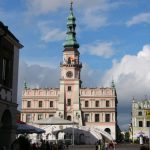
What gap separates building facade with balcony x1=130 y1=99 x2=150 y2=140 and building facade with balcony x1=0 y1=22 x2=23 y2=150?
83.3m

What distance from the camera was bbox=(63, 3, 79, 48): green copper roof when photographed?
98312mm

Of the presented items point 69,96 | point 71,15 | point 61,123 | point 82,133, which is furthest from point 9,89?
point 71,15

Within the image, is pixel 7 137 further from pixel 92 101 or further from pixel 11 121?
pixel 92 101

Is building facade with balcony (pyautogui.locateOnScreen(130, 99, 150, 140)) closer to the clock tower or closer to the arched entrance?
the clock tower

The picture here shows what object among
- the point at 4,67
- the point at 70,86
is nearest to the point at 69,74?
the point at 70,86

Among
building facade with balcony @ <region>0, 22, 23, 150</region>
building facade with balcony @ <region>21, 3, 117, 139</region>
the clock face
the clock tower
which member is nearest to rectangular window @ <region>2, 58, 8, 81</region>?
building facade with balcony @ <region>0, 22, 23, 150</region>

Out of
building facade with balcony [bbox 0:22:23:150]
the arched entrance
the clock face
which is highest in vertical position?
the clock face

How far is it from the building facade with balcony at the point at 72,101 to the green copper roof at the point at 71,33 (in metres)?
0.80

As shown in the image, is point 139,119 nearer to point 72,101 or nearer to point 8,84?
point 72,101

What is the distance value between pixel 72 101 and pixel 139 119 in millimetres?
21691

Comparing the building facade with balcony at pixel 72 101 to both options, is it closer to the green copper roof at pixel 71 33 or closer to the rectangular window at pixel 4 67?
the green copper roof at pixel 71 33

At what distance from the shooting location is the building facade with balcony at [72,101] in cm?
9431

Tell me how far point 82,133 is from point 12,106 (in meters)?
47.1

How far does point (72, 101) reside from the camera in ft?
313
